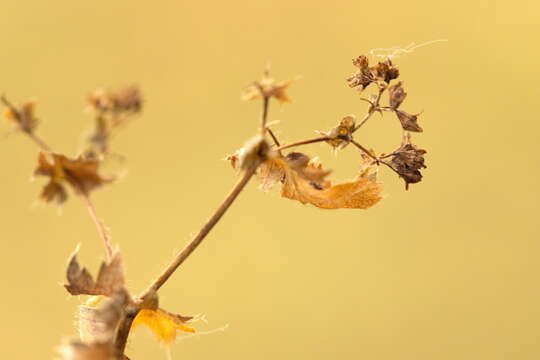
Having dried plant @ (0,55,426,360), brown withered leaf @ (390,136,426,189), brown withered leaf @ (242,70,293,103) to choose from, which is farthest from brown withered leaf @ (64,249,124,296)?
brown withered leaf @ (390,136,426,189)

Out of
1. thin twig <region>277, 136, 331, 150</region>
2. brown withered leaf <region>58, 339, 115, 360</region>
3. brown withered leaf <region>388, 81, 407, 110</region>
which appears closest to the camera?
brown withered leaf <region>58, 339, 115, 360</region>

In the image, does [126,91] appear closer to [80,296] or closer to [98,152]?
[98,152]

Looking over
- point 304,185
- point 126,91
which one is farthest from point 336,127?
point 126,91

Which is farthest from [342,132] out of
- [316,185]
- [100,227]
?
[100,227]

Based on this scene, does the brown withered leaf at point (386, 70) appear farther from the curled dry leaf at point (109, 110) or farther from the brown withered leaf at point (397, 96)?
the curled dry leaf at point (109, 110)

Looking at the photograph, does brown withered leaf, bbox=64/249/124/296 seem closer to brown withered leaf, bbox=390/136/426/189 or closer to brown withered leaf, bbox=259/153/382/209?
brown withered leaf, bbox=259/153/382/209

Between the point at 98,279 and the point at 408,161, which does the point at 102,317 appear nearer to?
the point at 98,279

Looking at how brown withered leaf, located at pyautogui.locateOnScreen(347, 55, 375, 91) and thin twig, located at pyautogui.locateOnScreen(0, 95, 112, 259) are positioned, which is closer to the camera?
thin twig, located at pyautogui.locateOnScreen(0, 95, 112, 259)
